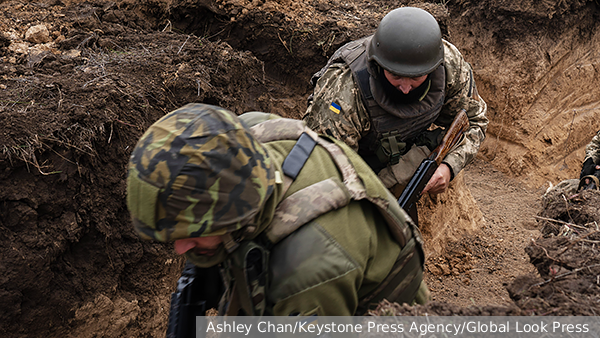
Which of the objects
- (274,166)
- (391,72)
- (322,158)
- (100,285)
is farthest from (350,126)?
(100,285)

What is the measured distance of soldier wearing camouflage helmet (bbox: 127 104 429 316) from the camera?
1.30 meters

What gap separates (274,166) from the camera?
1.52 meters

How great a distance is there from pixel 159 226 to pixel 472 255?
3784 mm

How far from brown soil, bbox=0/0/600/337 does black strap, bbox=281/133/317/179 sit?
0.67 meters

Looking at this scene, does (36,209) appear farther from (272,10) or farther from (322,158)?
(272,10)

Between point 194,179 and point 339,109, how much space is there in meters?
1.81

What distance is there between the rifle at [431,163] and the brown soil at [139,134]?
0.76 metres

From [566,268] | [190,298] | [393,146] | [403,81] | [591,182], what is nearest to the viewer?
[190,298]

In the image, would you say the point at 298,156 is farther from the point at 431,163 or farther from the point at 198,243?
the point at 431,163

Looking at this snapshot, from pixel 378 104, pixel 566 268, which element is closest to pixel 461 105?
pixel 378 104

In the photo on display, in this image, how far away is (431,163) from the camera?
3.24 metres

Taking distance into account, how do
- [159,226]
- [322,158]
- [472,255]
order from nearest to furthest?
[159,226]
[322,158]
[472,255]

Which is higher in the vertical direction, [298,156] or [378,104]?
[298,156]

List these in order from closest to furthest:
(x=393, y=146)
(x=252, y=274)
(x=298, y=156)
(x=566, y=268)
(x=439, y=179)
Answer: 1. (x=252, y=274)
2. (x=298, y=156)
3. (x=566, y=268)
4. (x=393, y=146)
5. (x=439, y=179)
